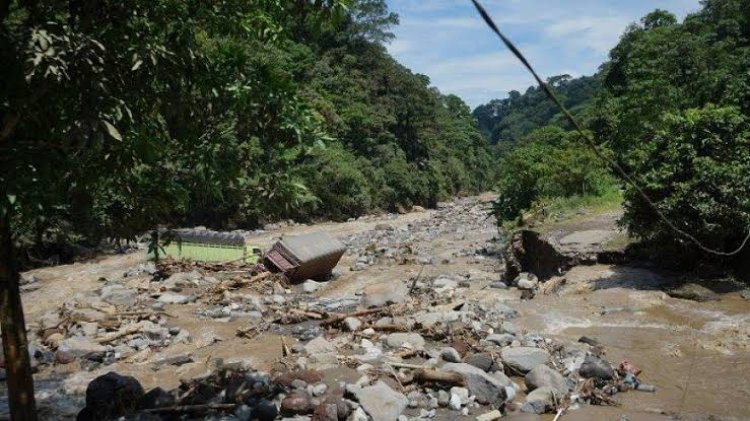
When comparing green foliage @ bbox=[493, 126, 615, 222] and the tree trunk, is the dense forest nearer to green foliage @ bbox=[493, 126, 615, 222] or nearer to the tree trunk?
green foliage @ bbox=[493, 126, 615, 222]

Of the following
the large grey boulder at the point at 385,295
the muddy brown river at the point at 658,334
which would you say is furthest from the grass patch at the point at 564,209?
the large grey boulder at the point at 385,295

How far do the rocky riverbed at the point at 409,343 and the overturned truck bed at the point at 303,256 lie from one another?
0.42 metres

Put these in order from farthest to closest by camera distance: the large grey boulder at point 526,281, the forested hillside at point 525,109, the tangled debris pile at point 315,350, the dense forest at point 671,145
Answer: the forested hillside at point 525,109
the large grey boulder at point 526,281
the dense forest at point 671,145
the tangled debris pile at point 315,350

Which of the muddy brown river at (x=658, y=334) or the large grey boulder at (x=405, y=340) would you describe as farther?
the large grey boulder at (x=405, y=340)

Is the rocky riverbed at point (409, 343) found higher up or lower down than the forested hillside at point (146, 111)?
lower down

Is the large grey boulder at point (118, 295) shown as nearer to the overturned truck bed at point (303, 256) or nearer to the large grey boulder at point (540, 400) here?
the overturned truck bed at point (303, 256)

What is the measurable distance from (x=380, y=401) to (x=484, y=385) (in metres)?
1.23

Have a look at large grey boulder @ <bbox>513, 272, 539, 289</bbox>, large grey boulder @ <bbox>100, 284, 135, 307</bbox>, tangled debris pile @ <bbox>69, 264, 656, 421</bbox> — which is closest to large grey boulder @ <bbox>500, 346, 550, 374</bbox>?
tangled debris pile @ <bbox>69, 264, 656, 421</bbox>

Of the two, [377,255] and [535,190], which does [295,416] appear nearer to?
[377,255]

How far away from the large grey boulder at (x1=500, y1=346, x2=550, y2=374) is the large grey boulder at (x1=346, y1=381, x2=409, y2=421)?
5.43 feet

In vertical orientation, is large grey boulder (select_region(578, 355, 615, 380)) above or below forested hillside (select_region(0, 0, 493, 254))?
below

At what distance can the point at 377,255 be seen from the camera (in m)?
18.9

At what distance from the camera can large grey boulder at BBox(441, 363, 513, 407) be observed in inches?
251

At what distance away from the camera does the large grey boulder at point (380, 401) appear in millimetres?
5880
